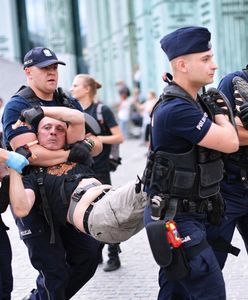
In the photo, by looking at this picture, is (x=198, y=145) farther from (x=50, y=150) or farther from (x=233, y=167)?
(x=50, y=150)

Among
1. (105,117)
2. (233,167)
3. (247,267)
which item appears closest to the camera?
(233,167)

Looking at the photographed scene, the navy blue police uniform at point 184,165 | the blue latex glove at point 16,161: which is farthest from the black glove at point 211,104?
the blue latex glove at point 16,161

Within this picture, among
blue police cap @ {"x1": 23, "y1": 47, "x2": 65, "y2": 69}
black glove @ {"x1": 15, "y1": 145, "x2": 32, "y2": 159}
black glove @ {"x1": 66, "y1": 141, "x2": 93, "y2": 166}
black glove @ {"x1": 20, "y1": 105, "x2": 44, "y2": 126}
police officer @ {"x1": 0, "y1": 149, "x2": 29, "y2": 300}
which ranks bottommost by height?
police officer @ {"x1": 0, "y1": 149, "x2": 29, "y2": 300}

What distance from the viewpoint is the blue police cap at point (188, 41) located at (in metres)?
3.77

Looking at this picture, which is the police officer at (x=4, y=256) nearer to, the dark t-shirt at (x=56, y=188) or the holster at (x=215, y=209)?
the dark t-shirt at (x=56, y=188)

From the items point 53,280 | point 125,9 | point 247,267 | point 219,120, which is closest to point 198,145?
point 219,120

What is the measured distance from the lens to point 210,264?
147 inches

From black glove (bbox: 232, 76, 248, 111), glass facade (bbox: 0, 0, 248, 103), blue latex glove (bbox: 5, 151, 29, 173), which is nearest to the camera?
blue latex glove (bbox: 5, 151, 29, 173)

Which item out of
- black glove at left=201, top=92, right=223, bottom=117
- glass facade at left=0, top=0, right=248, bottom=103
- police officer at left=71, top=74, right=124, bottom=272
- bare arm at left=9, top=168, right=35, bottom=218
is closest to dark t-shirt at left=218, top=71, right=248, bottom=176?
black glove at left=201, top=92, right=223, bottom=117

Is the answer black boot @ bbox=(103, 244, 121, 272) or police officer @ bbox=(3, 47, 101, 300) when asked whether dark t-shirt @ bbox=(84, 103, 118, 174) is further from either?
police officer @ bbox=(3, 47, 101, 300)

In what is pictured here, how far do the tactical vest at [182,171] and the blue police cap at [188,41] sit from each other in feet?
0.68

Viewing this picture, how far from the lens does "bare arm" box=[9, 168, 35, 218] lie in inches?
163

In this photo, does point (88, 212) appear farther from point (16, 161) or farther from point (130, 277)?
point (130, 277)

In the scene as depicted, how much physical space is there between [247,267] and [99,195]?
7.96 feet
